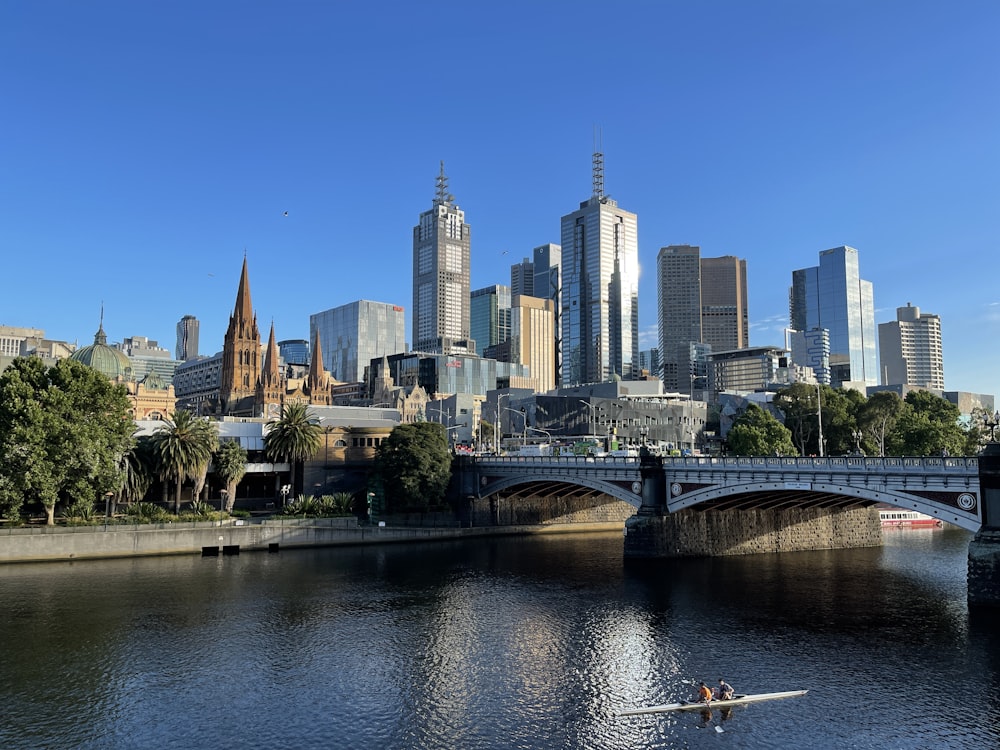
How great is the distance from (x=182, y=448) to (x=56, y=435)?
48.8 feet

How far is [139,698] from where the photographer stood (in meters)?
39.4

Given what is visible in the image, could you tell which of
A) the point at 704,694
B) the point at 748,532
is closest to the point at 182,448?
the point at 748,532

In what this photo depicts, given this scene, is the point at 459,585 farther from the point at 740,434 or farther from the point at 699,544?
the point at 740,434

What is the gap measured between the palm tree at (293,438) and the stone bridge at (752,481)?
69.8 ft

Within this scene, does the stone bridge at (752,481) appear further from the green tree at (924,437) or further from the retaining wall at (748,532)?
the green tree at (924,437)

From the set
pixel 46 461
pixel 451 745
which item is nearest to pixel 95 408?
pixel 46 461

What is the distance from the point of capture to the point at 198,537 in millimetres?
82938

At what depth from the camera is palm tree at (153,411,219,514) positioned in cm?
8894

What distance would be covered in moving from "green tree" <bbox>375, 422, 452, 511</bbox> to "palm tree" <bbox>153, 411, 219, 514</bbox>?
71.9 ft

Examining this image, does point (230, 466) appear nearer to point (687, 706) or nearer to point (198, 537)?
point (198, 537)

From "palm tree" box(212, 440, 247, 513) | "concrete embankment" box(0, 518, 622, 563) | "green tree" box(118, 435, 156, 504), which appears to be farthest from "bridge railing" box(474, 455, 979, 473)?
"green tree" box(118, 435, 156, 504)

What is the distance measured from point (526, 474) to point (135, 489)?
47.7m

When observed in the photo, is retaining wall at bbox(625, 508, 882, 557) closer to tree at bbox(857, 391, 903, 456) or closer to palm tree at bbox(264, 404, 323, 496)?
tree at bbox(857, 391, 903, 456)

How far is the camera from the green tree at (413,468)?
9575 cm
